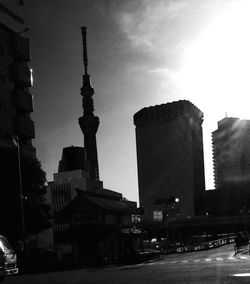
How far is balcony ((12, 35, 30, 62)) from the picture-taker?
73.5m

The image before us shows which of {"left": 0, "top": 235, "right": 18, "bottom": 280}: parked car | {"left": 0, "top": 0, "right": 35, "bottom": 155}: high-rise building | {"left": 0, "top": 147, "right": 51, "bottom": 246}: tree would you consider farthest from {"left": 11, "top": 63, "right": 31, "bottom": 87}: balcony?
{"left": 0, "top": 235, "right": 18, "bottom": 280}: parked car

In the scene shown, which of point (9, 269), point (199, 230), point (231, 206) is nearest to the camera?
point (9, 269)

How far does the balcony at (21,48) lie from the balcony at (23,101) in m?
5.29

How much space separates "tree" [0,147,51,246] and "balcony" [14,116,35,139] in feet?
82.2

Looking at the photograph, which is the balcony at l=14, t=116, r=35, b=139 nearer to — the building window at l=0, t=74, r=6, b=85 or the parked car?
the building window at l=0, t=74, r=6, b=85

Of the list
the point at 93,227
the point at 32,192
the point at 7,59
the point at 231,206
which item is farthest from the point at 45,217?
the point at 231,206

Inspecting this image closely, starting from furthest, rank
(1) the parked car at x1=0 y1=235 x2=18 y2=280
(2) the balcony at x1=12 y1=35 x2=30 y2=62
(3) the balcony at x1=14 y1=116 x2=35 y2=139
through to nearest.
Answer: (2) the balcony at x1=12 y1=35 x2=30 y2=62 → (3) the balcony at x1=14 y1=116 x2=35 y2=139 → (1) the parked car at x1=0 y1=235 x2=18 y2=280

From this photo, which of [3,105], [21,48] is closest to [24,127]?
[3,105]

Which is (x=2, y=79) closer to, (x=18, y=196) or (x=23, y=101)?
(x=23, y=101)

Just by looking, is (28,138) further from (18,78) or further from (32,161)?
(32,161)

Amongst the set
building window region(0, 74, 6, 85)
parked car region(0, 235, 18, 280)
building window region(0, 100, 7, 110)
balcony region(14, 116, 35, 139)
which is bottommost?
parked car region(0, 235, 18, 280)

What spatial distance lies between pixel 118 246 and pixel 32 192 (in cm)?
1448

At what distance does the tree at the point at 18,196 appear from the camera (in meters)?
42.1

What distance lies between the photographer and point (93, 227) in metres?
52.3
